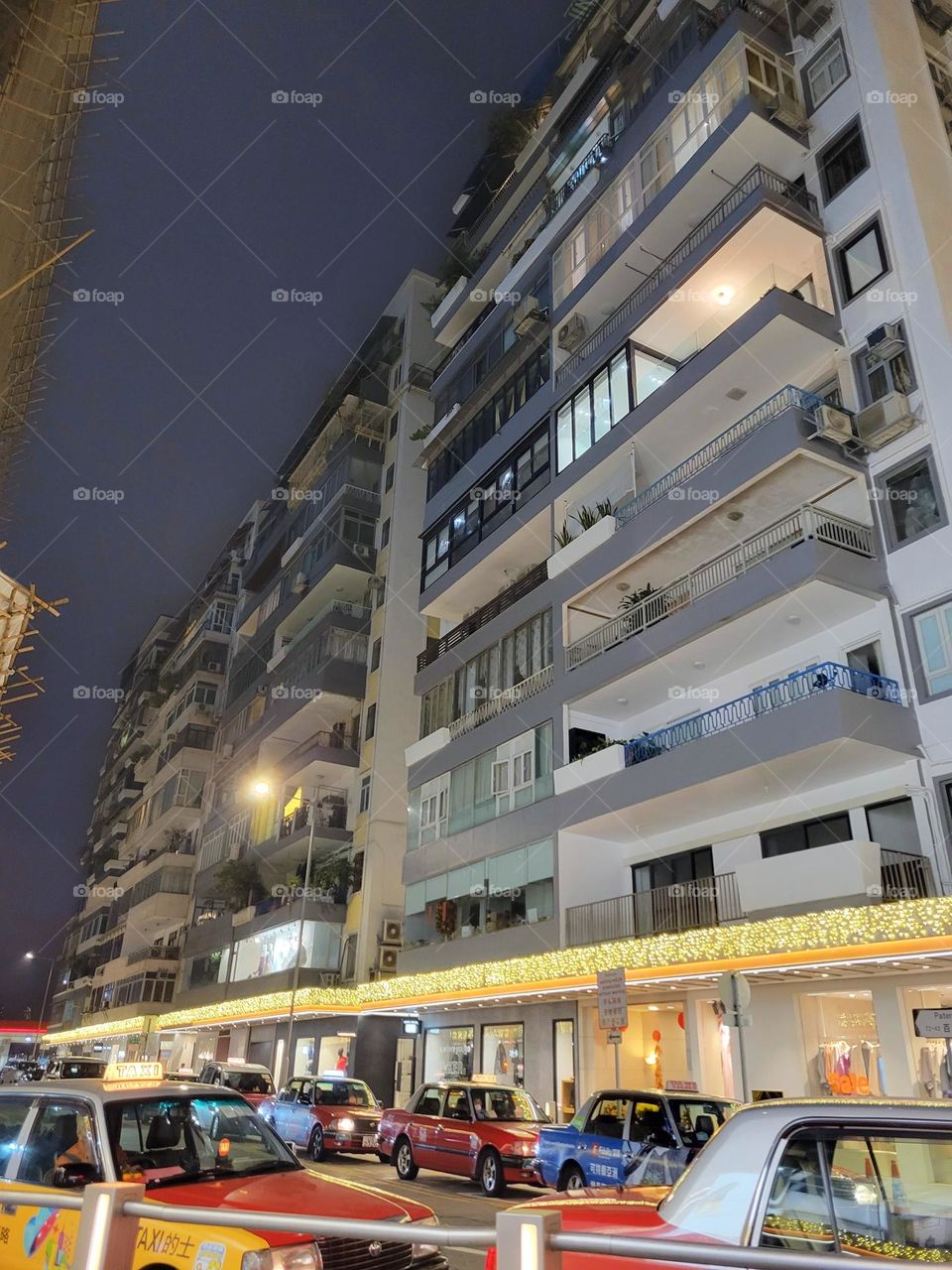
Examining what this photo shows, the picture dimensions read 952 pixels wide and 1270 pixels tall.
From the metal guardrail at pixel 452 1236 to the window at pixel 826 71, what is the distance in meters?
26.7

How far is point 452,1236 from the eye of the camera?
2.61m

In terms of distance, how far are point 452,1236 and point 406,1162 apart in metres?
16.6

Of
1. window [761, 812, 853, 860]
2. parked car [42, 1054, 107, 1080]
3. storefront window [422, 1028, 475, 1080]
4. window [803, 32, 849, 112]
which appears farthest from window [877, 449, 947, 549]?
parked car [42, 1054, 107, 1080]

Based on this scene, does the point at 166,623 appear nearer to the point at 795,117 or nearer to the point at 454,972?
the point at 454,972

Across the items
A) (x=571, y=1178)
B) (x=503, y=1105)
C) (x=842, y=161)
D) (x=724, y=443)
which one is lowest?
(x=571, y=1178)

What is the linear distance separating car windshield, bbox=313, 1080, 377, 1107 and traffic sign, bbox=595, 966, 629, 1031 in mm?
8939

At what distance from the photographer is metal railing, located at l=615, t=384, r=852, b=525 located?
19.5m

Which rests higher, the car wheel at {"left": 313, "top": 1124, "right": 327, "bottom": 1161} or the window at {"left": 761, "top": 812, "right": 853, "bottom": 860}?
the window at {"left": 761, "top": 812, "right": 853, "bottom": 860}

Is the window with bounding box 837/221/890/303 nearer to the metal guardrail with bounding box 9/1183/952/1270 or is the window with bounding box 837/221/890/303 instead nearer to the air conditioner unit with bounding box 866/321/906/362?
the air conditioner unit with bounding box 866/321/906/362

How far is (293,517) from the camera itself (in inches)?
2037

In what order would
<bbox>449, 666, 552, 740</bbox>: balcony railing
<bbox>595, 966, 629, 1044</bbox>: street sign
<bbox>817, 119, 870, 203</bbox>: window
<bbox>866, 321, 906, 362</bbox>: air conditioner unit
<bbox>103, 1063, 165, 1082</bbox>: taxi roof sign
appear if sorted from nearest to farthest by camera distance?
<bbox>103, 1063, 165, 1082</bbox>: taxi roof sign → <bbox>595, 966, 629, 1044</bbox>: street sign → <bbox>866, 321, 906, 362</bbox>: air conditioner unit → <bbox>817, 119, 870, 203</bbox>: window → <bbox>449, 666, 552, 740</bbox>: balcony railing

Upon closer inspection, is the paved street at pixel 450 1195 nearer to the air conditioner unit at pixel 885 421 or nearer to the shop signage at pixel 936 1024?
the shop signage at pixel 936 1024

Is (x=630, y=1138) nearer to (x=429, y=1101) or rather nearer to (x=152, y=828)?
(x=429, y=1101)

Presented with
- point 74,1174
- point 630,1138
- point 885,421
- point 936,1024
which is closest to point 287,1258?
point 74,1174
